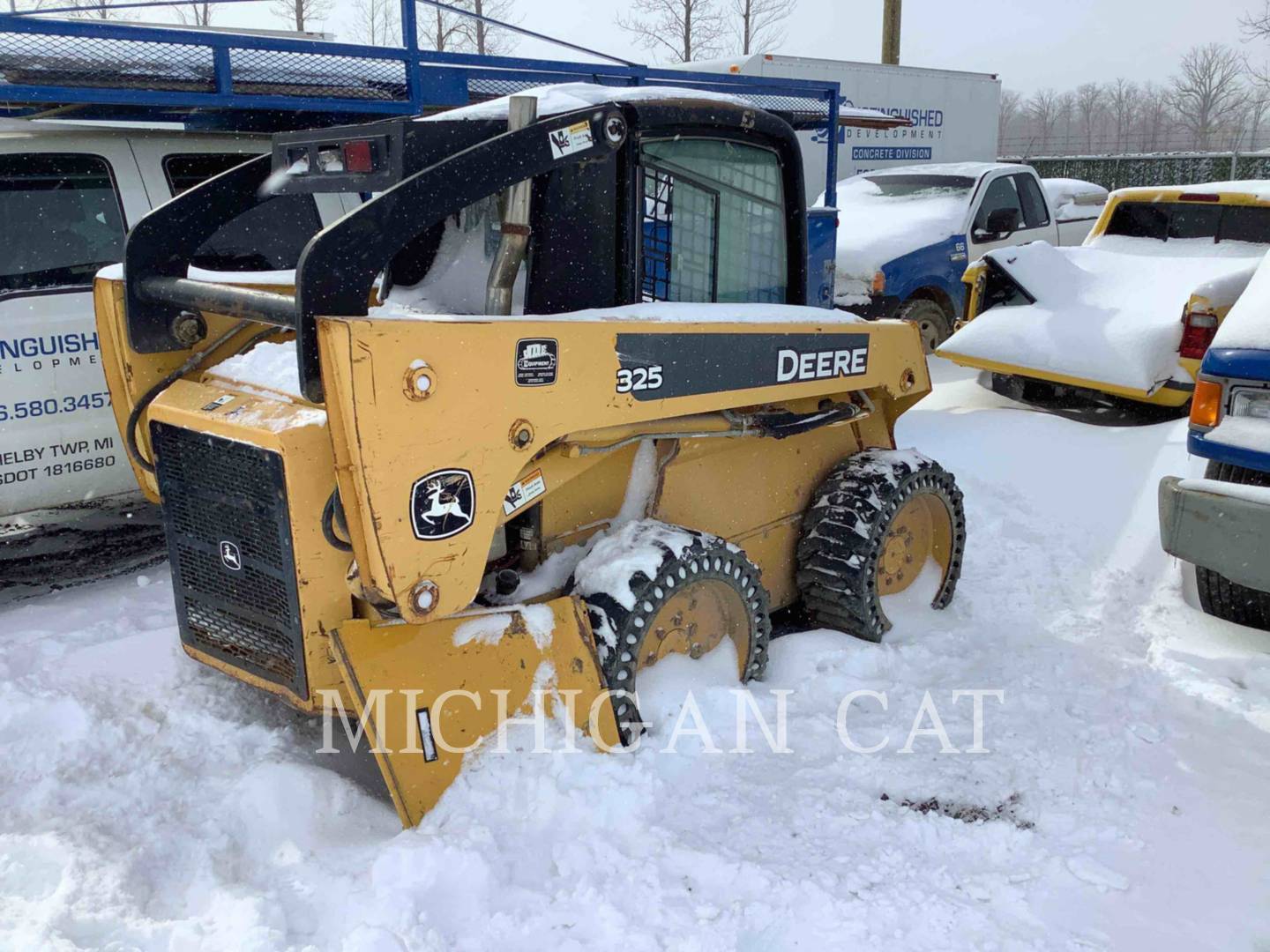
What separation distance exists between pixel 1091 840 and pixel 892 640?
138 centimetres

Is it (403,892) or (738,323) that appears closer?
(403,892)

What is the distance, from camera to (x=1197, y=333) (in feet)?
22.7

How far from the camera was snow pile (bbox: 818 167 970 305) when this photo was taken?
9.47 meters

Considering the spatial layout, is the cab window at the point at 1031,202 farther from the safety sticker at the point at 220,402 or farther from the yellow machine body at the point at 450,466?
the safety sticker at the point at 220,402

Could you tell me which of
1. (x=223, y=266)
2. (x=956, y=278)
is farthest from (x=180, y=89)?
(x=956, y=278)

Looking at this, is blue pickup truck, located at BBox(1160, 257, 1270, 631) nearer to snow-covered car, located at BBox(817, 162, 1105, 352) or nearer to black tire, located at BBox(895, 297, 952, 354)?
snow-covered car, located at BBox(817, 162, 1105, 352)

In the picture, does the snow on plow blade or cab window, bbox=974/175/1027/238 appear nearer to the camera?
the snow on plow blade

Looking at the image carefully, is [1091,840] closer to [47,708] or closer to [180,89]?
[47,708]

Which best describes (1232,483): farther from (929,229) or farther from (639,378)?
(929,229)

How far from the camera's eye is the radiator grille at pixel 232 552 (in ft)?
9.98

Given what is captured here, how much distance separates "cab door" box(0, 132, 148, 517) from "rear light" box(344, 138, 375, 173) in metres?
2.17

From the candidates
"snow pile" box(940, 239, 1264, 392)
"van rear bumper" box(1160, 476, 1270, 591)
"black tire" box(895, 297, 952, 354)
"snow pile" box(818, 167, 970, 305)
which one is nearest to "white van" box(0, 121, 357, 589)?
"van rear bumper" box(1160, 476, 1270, 591)

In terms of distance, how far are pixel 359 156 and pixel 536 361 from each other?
2.69 feet

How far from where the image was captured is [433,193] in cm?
283
